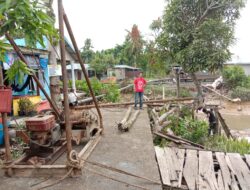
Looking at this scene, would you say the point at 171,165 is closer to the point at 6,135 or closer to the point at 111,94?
the point at 6,135

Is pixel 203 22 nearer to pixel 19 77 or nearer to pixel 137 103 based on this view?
pixel 137 103

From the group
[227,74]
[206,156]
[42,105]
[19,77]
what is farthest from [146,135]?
[227,74]

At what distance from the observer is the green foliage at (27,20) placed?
1777 mm

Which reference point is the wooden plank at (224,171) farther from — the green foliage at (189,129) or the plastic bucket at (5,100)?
the green foliage at (189,129)

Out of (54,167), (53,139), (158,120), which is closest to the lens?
(54,167)

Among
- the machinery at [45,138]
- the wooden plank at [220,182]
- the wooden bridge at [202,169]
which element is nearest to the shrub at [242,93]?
the wooden bridge at [202,169]

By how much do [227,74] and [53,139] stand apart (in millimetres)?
23977

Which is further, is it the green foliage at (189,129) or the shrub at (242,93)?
the shrub at (242,93)

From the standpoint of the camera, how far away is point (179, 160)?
496cm

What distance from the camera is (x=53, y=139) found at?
15.2 ft

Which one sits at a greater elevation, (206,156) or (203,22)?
(203,22)

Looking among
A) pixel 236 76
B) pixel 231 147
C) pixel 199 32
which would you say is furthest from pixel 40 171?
pixel 236 76

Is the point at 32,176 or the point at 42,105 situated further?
the point at 42,105

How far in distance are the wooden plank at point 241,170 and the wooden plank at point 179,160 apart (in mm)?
924
